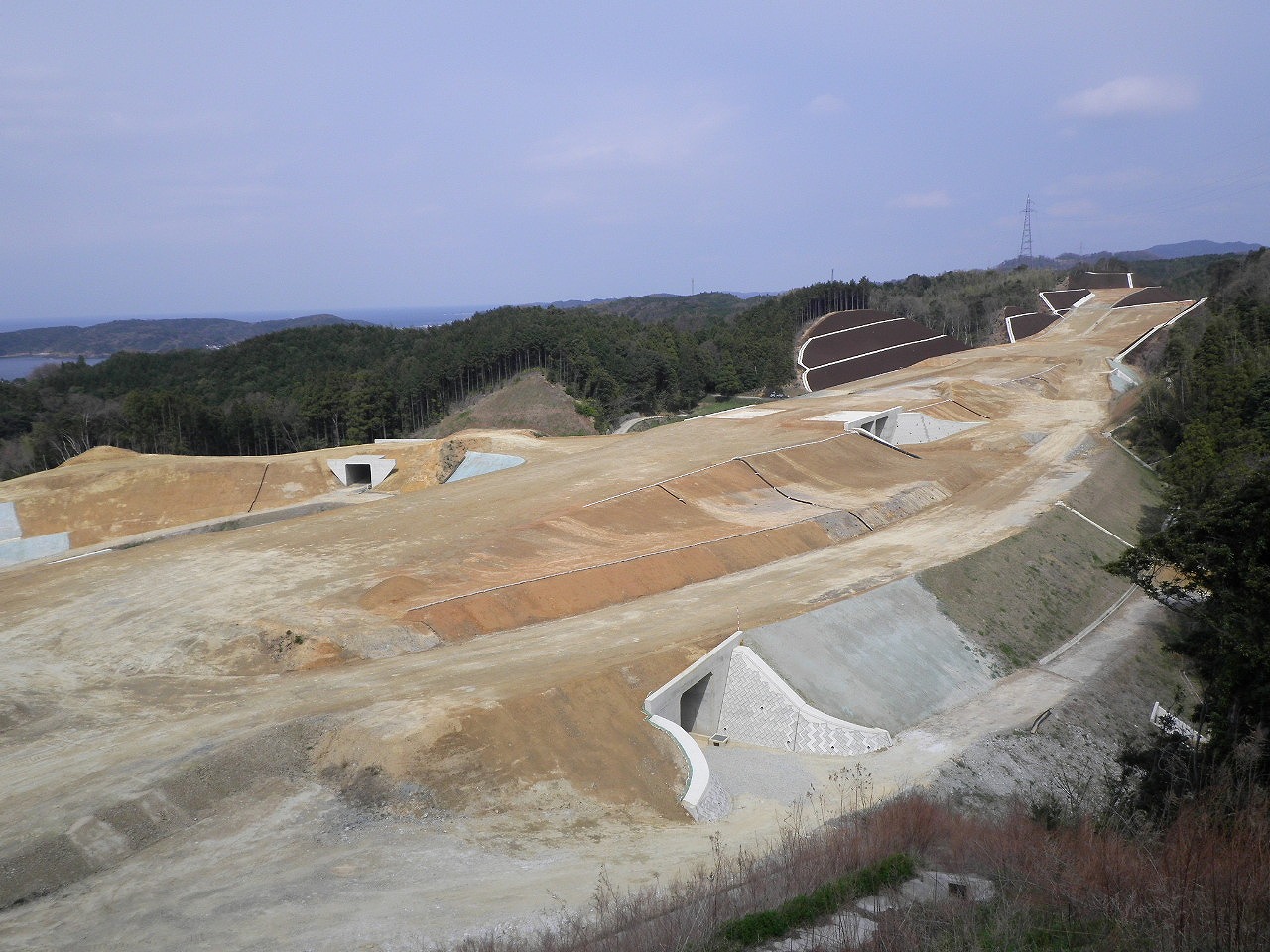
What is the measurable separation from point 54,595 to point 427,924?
17357mm

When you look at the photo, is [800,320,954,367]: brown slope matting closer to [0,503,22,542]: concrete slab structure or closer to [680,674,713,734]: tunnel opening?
[0,503,22,542]: concrete slab structure

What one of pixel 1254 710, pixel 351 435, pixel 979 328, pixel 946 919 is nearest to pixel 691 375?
pixel 351 435

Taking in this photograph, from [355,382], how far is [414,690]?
54.5m

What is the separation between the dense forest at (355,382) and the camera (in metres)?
60.1

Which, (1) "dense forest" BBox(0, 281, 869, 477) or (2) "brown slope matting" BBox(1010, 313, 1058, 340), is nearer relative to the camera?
(1) "dense forest" BBox(0, 281, 869, 477)

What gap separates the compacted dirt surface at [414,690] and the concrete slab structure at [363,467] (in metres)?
9.25

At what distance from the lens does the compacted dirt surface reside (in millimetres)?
12133

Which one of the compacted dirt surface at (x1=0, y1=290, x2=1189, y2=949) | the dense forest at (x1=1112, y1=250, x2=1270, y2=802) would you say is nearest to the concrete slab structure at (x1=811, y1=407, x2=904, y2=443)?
the compacted dirt surface at (x1=0, y1=290, x2=1189, y2=949)

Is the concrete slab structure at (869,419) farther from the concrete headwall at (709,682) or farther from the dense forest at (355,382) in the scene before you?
the concrete headwall at (709,682)

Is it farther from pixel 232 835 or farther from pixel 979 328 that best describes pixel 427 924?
pixel 979 328

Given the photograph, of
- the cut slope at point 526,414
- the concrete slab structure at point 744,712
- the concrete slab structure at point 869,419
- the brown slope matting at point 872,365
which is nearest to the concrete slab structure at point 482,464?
the concrete slab structure at point 869,419

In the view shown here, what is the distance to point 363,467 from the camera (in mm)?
43375

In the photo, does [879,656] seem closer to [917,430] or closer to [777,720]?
[777,720]

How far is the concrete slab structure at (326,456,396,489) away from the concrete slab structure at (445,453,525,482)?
3519mm
